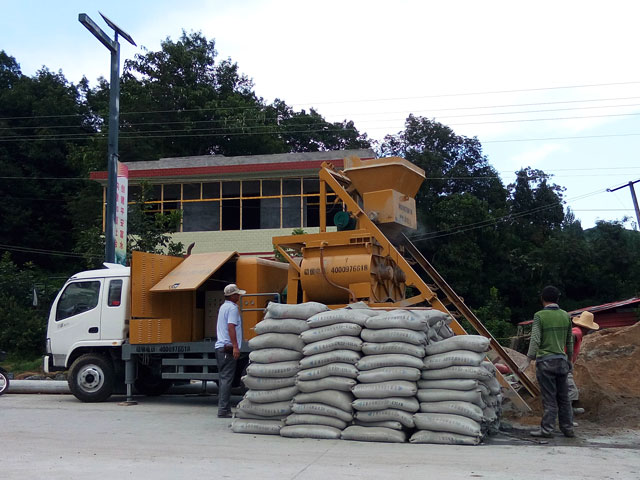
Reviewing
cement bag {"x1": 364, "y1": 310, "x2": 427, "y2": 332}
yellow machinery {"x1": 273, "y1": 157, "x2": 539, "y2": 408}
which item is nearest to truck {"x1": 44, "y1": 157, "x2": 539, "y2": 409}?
yellow machinery {"x1": 273, "y1": 157, "x2": 539, "y2": 408}

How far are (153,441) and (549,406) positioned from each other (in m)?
4.57

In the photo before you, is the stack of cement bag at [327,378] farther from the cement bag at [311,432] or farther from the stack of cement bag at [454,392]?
the stack of cement bag at [454,392]

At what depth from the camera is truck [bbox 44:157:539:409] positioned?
33.4 feet

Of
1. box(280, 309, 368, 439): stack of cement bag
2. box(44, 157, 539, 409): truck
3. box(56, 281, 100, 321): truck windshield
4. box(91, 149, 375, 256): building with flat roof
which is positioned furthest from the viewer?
box(91, 149, 375, 256): building with flat roof

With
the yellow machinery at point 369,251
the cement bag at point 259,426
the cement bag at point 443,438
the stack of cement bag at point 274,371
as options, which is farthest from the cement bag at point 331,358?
the yellow machinery at point 369,251

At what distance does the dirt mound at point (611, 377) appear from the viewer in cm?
920

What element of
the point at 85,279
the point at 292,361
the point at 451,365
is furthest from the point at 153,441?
the point at 85,279

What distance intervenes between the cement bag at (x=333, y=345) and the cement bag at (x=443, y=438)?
1181 millimetres

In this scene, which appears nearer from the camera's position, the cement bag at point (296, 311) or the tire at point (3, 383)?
the cement bag at point (296, 311)

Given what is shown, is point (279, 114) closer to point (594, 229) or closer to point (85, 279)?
point (594, 229)

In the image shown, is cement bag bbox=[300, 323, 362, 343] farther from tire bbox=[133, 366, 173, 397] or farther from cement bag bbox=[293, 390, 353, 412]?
tire bbox=[133, 366, 173, 397]

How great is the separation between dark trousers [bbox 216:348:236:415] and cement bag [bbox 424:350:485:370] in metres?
3.23

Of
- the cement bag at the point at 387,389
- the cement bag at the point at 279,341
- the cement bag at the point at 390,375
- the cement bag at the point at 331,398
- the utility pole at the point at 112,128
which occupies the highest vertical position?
the utility pole at the point at 112,128

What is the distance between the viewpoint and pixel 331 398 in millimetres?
7973
